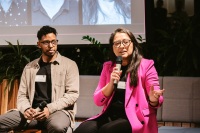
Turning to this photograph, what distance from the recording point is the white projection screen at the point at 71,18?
15.4 feet

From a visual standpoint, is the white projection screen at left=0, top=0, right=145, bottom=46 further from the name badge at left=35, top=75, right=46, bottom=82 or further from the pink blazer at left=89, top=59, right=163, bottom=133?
the pink blazer at left=89, top=59, right=163, bottom=133

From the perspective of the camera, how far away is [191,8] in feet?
17.1

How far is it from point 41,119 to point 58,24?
183 centimetres

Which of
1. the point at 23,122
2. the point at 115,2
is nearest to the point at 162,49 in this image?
the point at 115,2

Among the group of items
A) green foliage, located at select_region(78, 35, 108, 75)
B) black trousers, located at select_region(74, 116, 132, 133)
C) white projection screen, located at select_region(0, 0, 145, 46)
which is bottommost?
black trousers, located at select_region(74, 116, 132, 133)

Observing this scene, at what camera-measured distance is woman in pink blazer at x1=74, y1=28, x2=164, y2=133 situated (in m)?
2.81

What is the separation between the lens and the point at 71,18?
4.86 meters

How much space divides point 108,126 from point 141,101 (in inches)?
12.6

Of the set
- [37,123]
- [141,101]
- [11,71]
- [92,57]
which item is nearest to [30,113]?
[37,123]

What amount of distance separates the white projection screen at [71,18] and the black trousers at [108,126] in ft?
6.35

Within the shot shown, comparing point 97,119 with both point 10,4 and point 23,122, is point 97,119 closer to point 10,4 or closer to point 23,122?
point 23,122

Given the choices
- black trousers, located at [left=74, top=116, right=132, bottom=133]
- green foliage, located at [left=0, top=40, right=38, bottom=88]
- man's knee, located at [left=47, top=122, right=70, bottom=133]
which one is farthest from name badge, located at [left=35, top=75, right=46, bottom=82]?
green foliage, located at [left=0, top=40, right=38, bottom=88]

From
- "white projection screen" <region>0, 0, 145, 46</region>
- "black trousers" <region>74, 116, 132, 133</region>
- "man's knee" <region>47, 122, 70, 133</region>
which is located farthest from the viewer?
"white projection screen" <region>0, 0, 145, 46</region>

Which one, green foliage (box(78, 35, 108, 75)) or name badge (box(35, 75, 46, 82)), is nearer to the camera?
name badge (box(35, 75, 46, 82))
